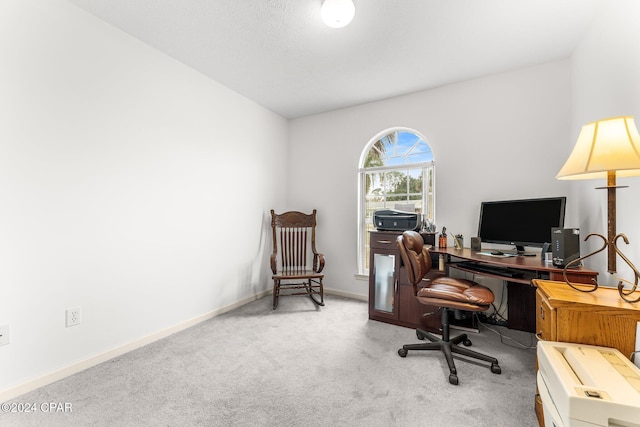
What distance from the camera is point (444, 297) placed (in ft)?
6.64

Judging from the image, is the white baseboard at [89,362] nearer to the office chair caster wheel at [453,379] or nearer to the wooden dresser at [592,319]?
the office chair caster wheel at [453,379]

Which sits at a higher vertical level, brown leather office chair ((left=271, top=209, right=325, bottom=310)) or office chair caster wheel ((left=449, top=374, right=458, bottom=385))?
brown leather office chair ((left=271, top=209, right=325, bottom=310))

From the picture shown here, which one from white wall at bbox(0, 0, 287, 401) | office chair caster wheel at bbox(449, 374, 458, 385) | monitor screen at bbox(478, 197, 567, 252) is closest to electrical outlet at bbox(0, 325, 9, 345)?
white wall at bbox(0, 0, 287, 401)

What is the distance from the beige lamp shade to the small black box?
0.54 m

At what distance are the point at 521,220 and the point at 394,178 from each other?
4.83ft

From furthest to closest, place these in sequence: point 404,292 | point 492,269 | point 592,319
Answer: point 404,292 < point 492,269 < point 592,319

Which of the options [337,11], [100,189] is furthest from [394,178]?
[100,189]

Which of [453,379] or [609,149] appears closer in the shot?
[609,149]

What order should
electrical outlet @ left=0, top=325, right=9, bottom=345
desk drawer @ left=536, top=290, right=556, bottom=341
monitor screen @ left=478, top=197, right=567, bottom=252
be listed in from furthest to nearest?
monitor screen @ left=478, top=197, right=567, bottom=252, electrical outlet @ left=0, top=325, right=9, bottom=345, desk drawer @ left=536, top=290, right=556, bottom=341

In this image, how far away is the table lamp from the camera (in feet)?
4.16

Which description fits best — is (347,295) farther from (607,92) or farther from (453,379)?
(607,92)

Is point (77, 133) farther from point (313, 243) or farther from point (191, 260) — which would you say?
point (313, 243)

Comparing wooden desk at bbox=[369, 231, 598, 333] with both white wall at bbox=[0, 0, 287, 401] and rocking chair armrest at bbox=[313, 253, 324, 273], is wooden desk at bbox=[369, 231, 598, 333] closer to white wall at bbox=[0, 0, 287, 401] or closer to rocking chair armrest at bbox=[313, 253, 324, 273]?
rocking chair armrest at bbox=[313, 253, 324, 273]

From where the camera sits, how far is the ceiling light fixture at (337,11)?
1.82 meters
